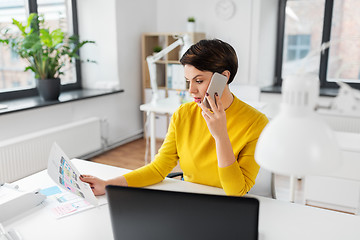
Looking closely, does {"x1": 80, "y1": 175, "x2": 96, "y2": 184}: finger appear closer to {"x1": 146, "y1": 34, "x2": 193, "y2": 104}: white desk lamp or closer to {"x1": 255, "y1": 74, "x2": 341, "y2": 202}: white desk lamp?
{"x1": 255, "y1": 74, "x2": 341, "y2": 202}: white desk lamp

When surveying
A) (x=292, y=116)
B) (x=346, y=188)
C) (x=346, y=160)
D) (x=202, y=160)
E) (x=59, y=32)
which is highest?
(x=59, y=32)

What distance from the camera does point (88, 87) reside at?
4.09 m

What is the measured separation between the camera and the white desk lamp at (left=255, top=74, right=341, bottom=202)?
0.57 metres

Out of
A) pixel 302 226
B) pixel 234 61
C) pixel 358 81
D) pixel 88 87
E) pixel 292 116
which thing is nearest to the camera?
pixel 292 116

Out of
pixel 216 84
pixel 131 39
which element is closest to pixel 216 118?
pixel 216 84

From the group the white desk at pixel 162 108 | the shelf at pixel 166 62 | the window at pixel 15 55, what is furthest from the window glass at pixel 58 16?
the white desk at pixel 162 108

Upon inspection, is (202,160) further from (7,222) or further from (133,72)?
(133,72)

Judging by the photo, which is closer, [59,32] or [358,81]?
[59,32]

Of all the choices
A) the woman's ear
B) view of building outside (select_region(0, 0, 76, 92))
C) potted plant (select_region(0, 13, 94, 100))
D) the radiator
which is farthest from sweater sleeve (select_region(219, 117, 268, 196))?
view of building outside (select_region(0, 0, 76, 92))

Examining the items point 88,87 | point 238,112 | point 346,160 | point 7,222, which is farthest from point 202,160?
point 88,87

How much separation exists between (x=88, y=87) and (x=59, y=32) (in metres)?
1.06

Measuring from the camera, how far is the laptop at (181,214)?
783mm

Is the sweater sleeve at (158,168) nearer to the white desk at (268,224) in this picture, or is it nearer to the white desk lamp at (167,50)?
the white desk at (268,224)

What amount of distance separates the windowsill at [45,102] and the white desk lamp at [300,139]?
2.65m
